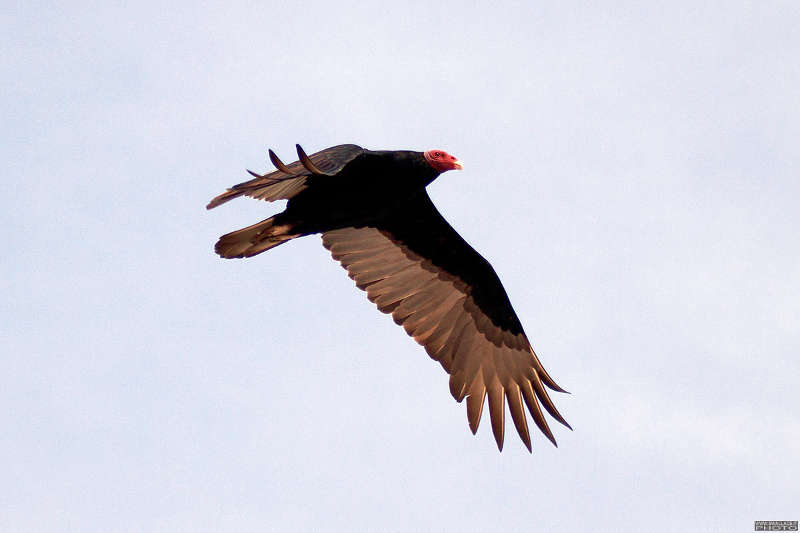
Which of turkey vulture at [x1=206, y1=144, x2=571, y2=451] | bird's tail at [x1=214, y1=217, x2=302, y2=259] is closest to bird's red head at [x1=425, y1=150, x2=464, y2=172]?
turkey vulture at [x1=206, y1=144, x2=571, y2=451]

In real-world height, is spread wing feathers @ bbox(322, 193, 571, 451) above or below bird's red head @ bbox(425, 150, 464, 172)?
below

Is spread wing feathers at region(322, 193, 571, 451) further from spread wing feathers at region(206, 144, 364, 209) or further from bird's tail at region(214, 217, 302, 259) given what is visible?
spread wing feathers at region(206, 144, 364, 209)

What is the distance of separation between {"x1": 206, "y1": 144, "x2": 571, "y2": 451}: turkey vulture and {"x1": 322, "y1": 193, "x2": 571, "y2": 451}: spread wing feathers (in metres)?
0.01

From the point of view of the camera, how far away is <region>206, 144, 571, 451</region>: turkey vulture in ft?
30.2

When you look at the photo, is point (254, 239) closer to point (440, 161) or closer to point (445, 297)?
point (440, 161)

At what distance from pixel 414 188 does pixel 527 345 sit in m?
2.21

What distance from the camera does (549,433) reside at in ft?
31.7

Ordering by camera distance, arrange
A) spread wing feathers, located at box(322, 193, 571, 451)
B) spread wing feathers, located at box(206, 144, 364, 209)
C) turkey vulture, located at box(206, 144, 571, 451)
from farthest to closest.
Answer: spread wing feathers, located at box(322, 193, 571, 451) → turkey vulture, located at box(206, 144, 571, 451) → spread wing feathers, located at box(206, 144, 364, 209)

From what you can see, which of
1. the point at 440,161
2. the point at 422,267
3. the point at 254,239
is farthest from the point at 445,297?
the point at 254,239

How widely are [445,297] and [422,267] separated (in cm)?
39

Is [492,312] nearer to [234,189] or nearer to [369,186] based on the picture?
[369,186]

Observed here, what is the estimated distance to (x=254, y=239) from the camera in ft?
30.6

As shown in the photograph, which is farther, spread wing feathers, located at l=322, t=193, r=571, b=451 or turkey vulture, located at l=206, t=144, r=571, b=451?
spread wing feathers, located at l=322, t=193, r=571, b=451

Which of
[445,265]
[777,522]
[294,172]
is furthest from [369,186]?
[777,522]
